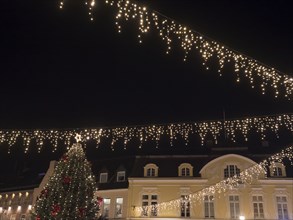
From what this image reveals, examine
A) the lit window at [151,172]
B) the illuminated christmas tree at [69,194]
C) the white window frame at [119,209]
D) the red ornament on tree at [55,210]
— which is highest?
the lit window at [151,172]

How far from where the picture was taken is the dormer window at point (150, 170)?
27953 millimetres

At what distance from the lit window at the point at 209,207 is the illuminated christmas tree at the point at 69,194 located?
14.3 meters

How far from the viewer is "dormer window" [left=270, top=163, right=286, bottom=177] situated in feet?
86.5

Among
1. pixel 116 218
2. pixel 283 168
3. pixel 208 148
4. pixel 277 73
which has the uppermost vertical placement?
pixel 208 148

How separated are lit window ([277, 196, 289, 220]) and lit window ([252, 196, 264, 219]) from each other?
1150 millimetres

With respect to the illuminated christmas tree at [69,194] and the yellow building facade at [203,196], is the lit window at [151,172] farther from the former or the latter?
the illuminated christmas tree at [69,194]

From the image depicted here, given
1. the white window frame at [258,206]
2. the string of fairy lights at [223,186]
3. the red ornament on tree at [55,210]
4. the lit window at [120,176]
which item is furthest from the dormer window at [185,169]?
the red ornament on tree at [55,210]

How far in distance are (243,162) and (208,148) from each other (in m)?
4.06

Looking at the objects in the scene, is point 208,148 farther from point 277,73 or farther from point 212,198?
point 277,73

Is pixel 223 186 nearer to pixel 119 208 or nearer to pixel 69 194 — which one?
pixel 119 208

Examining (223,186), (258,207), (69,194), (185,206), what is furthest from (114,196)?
(69,194)

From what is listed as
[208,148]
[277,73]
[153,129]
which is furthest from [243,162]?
[277,73]

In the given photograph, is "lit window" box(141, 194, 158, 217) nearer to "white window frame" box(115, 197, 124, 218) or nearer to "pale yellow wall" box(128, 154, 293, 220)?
"pale yellow wall" box(128, 154, 293, 220)

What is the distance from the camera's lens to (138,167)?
94.0 ft
